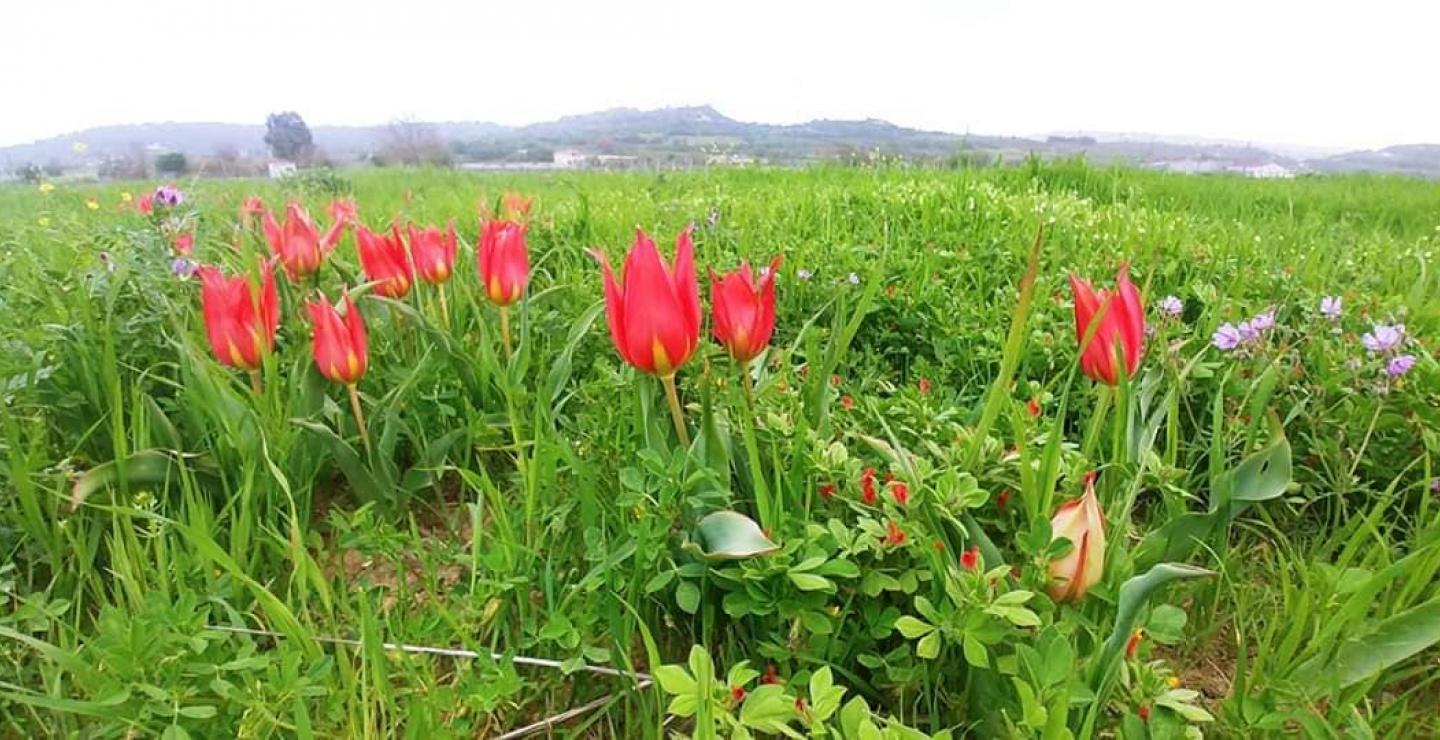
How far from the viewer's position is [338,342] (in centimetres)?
118

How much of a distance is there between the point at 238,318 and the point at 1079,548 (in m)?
1.17

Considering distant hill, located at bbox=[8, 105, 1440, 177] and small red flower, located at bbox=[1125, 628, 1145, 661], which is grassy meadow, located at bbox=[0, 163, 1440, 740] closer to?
small red flower, located at bbox=[1125, 628, 1145, 661]

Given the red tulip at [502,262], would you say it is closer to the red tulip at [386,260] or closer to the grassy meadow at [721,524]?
the grassy meadow at [721,524]

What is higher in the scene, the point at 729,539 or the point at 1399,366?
the point at 1399,366

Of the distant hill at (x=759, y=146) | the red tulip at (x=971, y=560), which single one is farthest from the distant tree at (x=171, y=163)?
the red tulip at (x=971, y=560)

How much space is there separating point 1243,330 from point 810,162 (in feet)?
12.9

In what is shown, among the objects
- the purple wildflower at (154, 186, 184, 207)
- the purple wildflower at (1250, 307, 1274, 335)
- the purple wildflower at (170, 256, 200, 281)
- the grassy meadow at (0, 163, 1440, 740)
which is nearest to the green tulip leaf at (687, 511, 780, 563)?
the grassy meadow at (0, 163, 1440, 740)

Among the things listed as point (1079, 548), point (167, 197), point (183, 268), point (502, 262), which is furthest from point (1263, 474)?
point (167, 197)

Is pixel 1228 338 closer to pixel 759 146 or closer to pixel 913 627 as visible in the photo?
pixel 913 627

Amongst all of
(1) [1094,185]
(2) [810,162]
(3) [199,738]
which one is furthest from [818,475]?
(2) [810,162]

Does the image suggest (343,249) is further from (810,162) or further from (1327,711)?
(810,162)

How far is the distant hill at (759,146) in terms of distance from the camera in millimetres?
3910

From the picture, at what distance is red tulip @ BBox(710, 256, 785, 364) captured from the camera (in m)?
1.02

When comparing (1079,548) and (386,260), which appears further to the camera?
(386,260)
